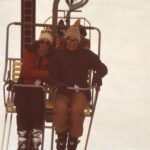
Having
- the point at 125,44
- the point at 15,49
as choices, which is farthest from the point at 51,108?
the point at 125,44

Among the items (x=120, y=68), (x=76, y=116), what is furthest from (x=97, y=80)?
(x=120, y=68)

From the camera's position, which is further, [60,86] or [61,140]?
[61,140]

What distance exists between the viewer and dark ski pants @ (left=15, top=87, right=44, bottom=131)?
16.3ft

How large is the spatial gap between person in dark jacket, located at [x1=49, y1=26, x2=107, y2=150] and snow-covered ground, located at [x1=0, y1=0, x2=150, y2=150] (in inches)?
181

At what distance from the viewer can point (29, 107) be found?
4.97 m

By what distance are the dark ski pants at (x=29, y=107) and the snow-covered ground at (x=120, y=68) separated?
14.6 feet

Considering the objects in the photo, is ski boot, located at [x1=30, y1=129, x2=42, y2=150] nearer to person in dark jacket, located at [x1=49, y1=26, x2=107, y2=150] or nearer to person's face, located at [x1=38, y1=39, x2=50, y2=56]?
person in dark jacket, located at [x1=49, y1=26, x2=107, y2=150]

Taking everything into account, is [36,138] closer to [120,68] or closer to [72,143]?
[72,143]

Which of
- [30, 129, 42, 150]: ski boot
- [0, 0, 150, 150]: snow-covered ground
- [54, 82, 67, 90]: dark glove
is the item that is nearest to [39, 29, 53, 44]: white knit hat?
[54, 82, 67, 90]: dark glove

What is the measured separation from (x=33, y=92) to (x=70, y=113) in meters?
0.28

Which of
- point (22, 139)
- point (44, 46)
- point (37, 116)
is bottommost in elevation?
point (22, 139)

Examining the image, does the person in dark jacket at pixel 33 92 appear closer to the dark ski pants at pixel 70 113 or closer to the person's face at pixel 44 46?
the person's face at pixel 44 46

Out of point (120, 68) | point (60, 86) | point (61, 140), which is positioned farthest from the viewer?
point (120, 68)

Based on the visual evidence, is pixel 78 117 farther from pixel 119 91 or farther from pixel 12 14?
pixel 12 14
